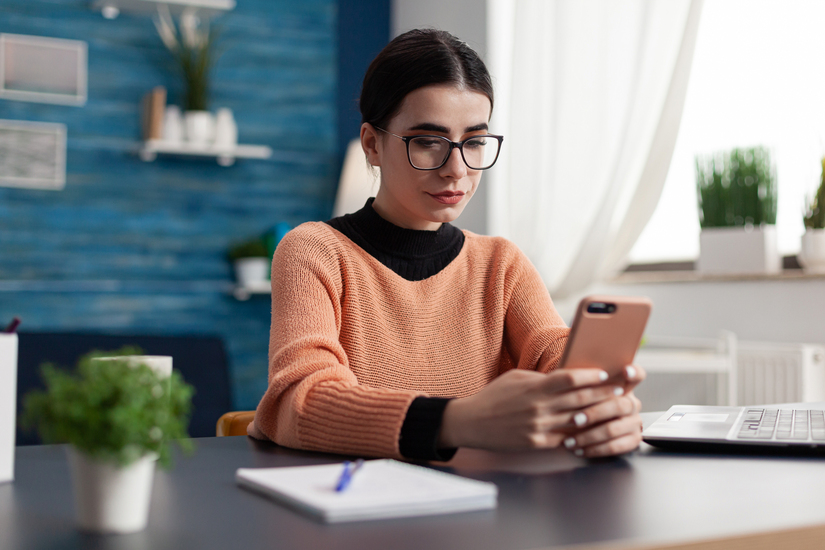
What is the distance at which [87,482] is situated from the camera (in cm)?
58

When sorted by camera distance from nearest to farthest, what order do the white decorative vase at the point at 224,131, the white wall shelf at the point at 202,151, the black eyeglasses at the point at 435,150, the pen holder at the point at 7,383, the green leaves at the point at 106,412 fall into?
the green leaves at the point at 106,412 < the pen holder at the point at 7,383 < the black eyeglasses at the point at 435,150 < the white wall shelf at the point at 202,151 < the white decorative vase at the point at 224,131

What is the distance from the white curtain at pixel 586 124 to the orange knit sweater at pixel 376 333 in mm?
1477

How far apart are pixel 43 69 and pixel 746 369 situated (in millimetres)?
2996

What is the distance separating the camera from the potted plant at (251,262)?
12.1 ft

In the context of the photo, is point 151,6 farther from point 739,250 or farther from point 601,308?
point 601,308

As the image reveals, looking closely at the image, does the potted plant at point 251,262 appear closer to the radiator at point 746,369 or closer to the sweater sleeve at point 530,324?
the radiator at point 746,369

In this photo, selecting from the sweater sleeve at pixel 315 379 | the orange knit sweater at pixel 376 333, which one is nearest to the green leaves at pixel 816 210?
the orange knit sweater at pixel 376 333

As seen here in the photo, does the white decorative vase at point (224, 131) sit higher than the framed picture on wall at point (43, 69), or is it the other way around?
the framed picture on wall at point (43, 69)

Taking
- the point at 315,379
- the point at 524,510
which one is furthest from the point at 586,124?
the point at 524,510

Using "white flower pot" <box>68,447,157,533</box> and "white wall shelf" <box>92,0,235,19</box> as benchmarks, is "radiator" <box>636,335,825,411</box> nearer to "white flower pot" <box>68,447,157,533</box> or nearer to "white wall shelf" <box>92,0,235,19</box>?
"white flower pot" <box>68,447,157,533</box>

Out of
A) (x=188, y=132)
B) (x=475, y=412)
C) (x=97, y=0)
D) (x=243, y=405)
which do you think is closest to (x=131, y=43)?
Result: (x=97, y=0)

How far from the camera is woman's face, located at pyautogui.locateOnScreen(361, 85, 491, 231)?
1.23 meters

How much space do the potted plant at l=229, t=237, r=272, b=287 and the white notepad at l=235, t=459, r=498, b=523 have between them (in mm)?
3002

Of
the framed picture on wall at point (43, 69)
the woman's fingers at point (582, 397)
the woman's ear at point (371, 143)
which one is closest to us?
the woman's fingers at point (582, 397)
